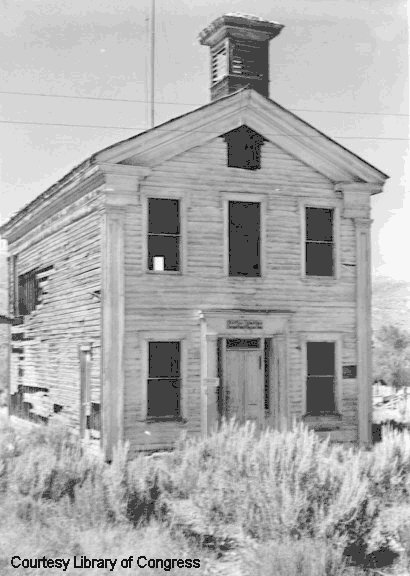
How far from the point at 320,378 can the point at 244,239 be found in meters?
3.28

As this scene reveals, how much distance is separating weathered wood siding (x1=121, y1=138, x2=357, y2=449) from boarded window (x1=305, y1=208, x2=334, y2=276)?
0.22 m

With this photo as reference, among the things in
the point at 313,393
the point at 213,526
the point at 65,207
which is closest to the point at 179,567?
the point at 213,526

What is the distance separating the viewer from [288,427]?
15.7 meters

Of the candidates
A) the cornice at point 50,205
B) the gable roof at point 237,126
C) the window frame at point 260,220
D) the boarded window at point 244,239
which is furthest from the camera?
the boarded window at point 244,239

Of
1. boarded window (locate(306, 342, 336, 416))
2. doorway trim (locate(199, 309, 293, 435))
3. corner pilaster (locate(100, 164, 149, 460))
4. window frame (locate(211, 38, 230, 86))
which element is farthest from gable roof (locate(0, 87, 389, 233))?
boarded window (locate(306, 342, 336, 416))

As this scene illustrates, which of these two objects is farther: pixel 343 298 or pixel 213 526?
pixel 343 298

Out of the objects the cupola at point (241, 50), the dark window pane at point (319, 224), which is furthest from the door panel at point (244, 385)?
the cupola at point (241, 50)

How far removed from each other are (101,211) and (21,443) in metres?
4.62

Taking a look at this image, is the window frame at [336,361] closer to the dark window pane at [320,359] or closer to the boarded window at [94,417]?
the dark window pane at [320,359]

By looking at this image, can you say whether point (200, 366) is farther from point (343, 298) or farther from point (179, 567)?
point (179, 567)

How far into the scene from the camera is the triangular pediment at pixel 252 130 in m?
14.9

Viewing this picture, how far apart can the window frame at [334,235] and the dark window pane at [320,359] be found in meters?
1.33

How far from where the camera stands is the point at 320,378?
53.0 feet

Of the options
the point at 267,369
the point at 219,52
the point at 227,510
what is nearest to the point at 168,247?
the point at 267,369
